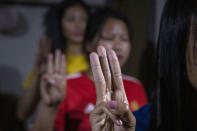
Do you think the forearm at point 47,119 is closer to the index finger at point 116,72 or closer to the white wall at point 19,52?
the index finger at point 116,72

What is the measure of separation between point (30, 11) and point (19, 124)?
760 mm

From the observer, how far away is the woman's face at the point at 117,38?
2.56 ft

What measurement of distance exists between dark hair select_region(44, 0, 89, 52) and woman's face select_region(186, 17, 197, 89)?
0.82m

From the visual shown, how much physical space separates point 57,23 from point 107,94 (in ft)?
2.90

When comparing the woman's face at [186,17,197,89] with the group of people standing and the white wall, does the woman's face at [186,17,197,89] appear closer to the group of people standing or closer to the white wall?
the group of people standing

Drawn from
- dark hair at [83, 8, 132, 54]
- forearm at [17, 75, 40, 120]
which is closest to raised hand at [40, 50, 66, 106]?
dark hair at [83, 8, 132, 54]

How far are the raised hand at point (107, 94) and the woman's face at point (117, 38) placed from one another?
16 cm

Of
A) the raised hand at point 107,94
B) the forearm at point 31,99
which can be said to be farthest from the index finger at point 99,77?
the forearm at point 31,99

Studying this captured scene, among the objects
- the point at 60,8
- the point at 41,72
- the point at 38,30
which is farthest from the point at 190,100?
the point at 38,30

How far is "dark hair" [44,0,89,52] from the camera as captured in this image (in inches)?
53.0

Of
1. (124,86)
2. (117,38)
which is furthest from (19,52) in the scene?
(124,86)

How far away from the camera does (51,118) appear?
0.96 metres

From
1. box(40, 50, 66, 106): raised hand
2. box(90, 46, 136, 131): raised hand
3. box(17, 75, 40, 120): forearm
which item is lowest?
box(17, 75, 40, 120): forearm

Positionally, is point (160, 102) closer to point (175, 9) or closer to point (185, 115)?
point (185, 115)
